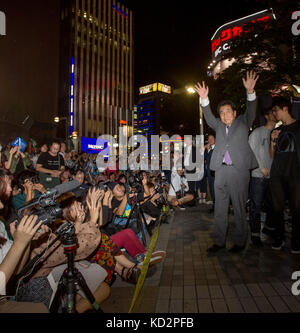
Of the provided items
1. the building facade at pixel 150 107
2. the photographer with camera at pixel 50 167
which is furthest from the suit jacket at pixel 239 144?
the building facade at pixel 150 107

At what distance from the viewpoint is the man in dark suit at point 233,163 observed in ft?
12.8

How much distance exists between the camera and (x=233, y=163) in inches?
155

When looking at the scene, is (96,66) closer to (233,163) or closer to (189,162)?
(189,162)

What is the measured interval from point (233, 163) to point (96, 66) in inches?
2852

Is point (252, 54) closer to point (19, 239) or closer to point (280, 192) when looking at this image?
point (280, 192)

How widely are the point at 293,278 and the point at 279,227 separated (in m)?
1.16

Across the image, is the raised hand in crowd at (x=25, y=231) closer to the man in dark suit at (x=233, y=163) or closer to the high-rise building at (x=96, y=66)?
the man in dark suit at (x=233, y=163)

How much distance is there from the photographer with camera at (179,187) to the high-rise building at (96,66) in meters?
55.7

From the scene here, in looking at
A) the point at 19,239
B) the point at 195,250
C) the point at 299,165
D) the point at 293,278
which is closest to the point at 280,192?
the point at 299,165

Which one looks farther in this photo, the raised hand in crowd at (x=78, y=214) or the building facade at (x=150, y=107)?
the building facade at (x=150, y=107)

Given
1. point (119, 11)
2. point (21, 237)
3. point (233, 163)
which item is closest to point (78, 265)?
point (21, 237)

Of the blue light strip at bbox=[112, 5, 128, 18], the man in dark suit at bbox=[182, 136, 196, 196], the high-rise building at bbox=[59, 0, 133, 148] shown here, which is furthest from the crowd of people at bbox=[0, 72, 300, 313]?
the blue light strip at bbox=[112, 5, 128, 18]

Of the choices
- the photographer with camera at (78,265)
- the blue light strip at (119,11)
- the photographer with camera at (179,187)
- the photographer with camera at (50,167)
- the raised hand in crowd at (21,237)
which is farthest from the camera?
the blue light strip at (119,11)

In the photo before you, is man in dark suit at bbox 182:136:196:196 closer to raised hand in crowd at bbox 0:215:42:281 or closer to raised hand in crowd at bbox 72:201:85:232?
raised hand in crowd at bbox 72:201:85:232
